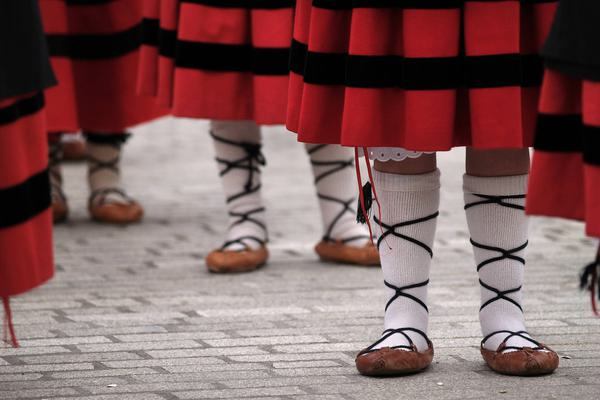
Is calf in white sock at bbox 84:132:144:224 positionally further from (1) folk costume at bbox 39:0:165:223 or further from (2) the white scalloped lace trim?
(2) the white scalloped lace trim

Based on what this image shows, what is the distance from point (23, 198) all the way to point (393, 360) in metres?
0.88

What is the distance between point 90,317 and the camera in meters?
3.39

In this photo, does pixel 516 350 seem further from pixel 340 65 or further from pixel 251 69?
pixel 251 69

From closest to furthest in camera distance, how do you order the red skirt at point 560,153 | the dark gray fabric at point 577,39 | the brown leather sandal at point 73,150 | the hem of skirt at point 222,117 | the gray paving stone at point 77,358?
the dark gray fabric at point 577,39, the red skirt at point 560,153, the gray paving stone at point 77,358, the hem of skirt at point 222,117, the brown leather sandal at point 73,150

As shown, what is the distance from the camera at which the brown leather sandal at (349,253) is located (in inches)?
156

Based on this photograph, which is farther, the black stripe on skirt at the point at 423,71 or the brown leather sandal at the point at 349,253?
the brown leather sandal at the point at 349,253

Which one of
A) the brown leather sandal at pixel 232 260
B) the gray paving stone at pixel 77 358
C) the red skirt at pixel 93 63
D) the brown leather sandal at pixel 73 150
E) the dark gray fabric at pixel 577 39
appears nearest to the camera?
the dark gray fabric at pixel 577 39

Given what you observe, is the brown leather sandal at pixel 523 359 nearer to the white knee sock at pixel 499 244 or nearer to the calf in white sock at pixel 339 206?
the white knee sock at pixel 499 244

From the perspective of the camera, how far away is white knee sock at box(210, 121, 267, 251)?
13.0 ft

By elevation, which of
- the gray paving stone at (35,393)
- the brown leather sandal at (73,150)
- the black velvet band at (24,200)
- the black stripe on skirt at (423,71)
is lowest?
the brown leather sandal at (73,150)

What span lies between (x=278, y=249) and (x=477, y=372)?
169 cm

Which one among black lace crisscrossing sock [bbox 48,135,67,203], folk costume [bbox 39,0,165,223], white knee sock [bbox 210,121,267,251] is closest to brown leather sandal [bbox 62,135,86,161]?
black lace crisscrossing sock [bbox 48,135,67,203]

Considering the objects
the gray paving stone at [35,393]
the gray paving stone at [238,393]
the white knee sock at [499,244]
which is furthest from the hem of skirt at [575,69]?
the gray paving stone at [35,393]

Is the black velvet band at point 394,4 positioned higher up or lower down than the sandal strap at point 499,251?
higher up
